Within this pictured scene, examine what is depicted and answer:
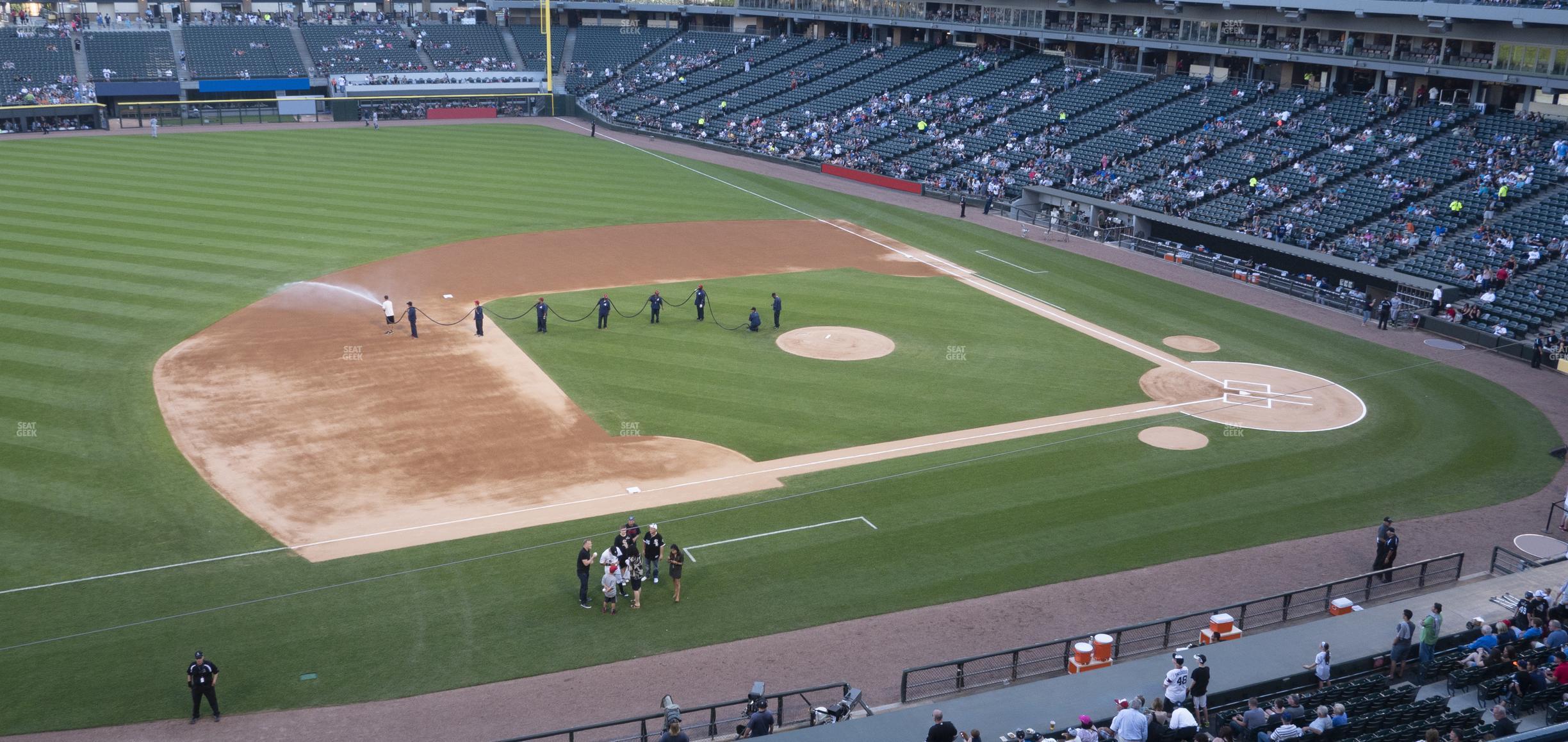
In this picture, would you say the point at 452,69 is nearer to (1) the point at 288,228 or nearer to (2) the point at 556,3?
(2) the point at 556,3

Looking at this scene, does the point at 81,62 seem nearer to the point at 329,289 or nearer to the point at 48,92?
the point at 48,92

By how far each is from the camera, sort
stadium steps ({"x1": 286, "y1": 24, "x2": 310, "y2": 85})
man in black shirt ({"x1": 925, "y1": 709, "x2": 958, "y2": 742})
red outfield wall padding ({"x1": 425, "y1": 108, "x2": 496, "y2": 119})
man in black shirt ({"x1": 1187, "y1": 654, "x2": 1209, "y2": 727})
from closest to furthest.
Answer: man in black shirt ({"x1": 925, "y1": 709, "x2": 958, "y2": 742}) < man in black shirt ({"x1": 1187, "y1": 654, "x2": 1209, "y2": 727}) < red outfield wall padding ({"x1": 425, "y1": 108, "x2": 496, "y2": 119}) < stadium steps ({"x1": 286, "y1": 24, "x2": 310, "y2": 85})

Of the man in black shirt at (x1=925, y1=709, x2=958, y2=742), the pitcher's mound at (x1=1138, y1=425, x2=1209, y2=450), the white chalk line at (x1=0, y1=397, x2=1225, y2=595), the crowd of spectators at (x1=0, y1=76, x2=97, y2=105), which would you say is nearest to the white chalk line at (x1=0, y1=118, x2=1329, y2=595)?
the white chalk line at (x1=0, y1=397, x2=1225, y2=595)

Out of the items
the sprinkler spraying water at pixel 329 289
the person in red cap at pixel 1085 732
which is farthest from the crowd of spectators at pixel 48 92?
the person in red cap at pixel 1085 732

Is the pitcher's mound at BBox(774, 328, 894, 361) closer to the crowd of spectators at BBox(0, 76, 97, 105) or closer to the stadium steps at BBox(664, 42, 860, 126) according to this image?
the stadium steps at BBox(664, 42, 860, 126)

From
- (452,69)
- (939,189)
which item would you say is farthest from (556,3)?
(939,189)

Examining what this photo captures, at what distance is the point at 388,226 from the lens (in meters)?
49.1

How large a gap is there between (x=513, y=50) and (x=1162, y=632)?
84.9 metres

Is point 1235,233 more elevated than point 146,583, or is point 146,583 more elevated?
point 1235,233

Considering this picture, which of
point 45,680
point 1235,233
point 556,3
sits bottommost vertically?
point 45,680

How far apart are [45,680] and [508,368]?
1635 centimetres

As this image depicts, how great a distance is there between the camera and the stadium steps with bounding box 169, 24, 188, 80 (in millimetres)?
80875

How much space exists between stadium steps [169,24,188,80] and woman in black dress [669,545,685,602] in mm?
75760

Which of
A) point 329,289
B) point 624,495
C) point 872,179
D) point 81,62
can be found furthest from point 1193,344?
point 81,62
